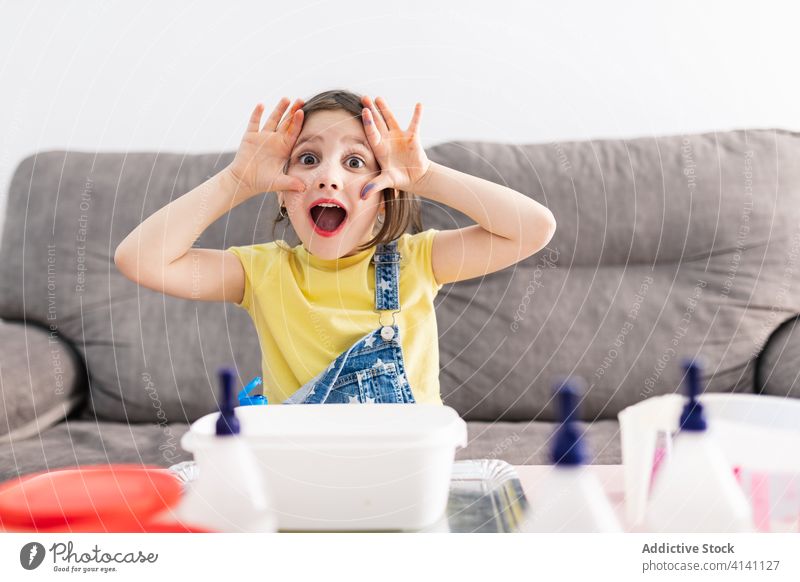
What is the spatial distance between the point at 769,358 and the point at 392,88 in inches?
20.0

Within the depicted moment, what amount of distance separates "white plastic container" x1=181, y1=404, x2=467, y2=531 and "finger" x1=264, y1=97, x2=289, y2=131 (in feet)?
0.69

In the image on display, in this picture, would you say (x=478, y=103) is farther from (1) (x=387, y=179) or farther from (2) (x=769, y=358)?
(2) (x=769, y=358)

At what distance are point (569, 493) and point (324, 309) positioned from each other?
1.06 ft

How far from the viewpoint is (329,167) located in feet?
1.73

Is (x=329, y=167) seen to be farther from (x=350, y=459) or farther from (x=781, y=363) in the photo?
(x=781, y=363)

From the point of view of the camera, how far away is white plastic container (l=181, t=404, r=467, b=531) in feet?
1.24

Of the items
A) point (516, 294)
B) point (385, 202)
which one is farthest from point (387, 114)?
point (516, 294)

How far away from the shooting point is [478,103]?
2.22 feet

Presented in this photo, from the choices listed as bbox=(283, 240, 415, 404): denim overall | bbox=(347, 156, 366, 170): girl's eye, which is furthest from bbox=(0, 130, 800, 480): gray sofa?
bbox=(347, 156, 366, 170): girl's eye

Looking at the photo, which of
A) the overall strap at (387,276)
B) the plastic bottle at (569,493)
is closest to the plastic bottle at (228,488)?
the plastic bottle at (569,493)

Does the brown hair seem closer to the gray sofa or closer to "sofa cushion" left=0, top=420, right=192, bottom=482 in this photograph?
the gray sofa

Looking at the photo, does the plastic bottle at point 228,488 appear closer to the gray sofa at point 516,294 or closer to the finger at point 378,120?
the finger at point 378,120

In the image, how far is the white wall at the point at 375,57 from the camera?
58 cm
